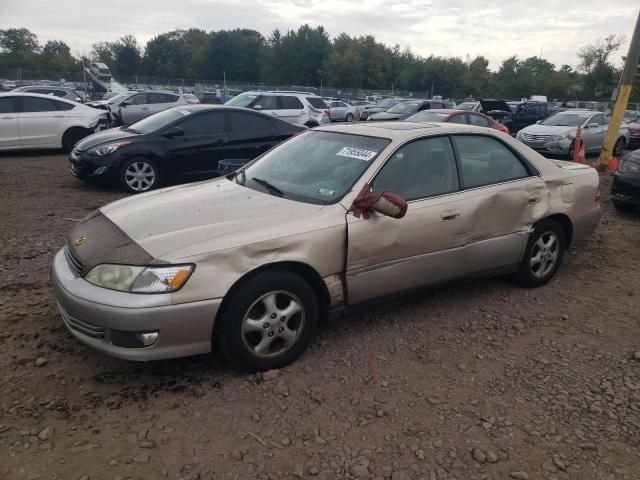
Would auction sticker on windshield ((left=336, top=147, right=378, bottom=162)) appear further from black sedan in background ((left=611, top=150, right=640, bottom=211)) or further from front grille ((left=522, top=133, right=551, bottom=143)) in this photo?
front grille ((left=522, top=133, right=551, bottom=143))

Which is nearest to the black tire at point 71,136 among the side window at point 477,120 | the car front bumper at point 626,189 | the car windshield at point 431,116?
the car windshield at point 431,116

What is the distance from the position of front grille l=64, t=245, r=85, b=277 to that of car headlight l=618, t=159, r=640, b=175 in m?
7.39

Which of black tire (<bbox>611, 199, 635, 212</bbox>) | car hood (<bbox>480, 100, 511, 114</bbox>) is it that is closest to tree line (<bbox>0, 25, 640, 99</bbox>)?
car hood (<bbox>480, 100, 511, 114</bbox>)

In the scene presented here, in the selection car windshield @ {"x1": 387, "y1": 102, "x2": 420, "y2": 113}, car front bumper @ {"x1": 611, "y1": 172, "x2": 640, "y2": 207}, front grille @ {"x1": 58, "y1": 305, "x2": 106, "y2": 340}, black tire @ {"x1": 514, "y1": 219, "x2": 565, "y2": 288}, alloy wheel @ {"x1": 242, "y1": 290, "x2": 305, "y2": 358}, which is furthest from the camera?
car windshield @ {"x1": 387, "y1": 102, "x2": 420, "y2": 113}

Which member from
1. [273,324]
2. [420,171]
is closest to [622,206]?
[420,171]

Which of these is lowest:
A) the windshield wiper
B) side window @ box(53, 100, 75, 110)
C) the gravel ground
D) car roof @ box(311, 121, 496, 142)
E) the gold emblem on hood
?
the gravel ground

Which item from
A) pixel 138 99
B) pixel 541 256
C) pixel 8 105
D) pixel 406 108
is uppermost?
pixel 8 105

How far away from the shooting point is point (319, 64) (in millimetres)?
88000

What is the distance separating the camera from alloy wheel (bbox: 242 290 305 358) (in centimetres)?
305

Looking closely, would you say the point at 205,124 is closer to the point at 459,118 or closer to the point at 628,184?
the point at 628,184

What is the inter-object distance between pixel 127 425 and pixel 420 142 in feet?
9.06

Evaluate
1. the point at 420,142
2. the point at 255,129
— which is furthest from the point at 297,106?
the point at 420,142

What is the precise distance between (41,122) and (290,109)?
251 inches

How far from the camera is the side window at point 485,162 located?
4.07 m
